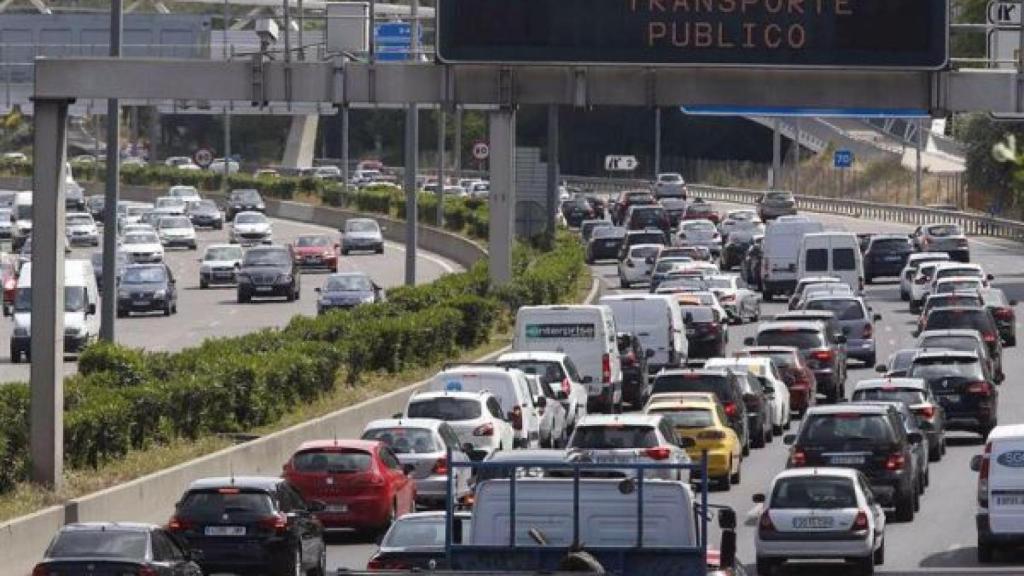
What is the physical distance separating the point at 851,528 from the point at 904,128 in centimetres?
11131

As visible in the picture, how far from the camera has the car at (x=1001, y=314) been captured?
59.8 m

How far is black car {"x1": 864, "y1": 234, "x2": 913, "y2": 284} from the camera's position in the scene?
80125 mm

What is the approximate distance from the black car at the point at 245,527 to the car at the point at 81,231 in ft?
228

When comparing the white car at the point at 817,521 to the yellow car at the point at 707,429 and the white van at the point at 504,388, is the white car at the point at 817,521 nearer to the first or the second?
the yellow car at the point at 707,429

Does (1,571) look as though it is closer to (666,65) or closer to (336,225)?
(666,65)

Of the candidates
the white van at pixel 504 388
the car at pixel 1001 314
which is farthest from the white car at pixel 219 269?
the white van at pixel 504 388

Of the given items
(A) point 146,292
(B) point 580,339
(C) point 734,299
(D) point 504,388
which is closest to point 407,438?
(D) point 504,388

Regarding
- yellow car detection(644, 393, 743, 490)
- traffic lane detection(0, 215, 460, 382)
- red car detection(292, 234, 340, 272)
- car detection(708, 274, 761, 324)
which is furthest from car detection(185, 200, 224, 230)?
yellow car detection(644, 393, 743, 490)

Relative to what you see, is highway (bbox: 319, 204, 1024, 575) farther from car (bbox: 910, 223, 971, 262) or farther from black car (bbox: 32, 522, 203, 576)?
car (bbox: 910, 223, 971, 262)

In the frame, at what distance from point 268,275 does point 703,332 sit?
853 inches

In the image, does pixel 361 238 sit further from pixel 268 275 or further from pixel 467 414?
pixel 467 414

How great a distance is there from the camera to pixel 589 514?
20.2 meters

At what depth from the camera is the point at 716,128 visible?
533ft

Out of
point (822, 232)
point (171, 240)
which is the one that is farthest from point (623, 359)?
point (171, 240)
